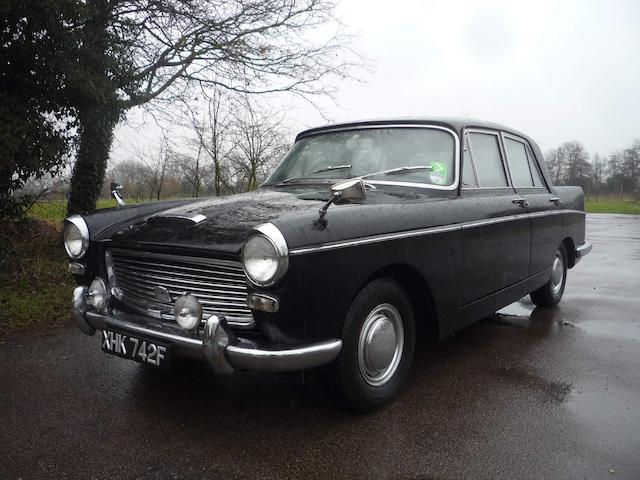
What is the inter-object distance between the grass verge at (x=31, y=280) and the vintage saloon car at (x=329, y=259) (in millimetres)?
2088

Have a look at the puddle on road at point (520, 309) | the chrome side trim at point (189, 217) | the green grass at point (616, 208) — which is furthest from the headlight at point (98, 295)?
the green grass at point (616, 208)

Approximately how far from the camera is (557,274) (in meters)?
5.26

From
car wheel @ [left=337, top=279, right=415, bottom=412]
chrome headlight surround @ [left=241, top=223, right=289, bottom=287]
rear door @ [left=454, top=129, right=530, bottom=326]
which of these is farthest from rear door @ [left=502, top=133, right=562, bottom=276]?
chrome headlight surround @ [left=241, top=223, right=289, bottom=287]

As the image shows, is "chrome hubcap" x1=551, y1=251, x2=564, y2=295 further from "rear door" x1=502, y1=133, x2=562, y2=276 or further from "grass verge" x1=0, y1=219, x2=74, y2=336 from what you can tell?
"grass verge" x1=0, y1=219, x2=74, y2=336

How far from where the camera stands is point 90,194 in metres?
8.59

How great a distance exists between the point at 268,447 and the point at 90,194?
7.47 metres

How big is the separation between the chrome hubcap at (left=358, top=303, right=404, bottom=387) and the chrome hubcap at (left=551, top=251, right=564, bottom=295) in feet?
9.69

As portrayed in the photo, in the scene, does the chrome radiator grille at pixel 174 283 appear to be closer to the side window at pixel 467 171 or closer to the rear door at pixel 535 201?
the side window at pixel 467 171

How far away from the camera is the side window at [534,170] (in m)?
4.86

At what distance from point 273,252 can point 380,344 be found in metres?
0.90

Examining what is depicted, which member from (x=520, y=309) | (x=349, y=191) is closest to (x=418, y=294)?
(x=349, y=191)

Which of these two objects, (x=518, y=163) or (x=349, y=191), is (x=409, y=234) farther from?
(x=518, y=163)

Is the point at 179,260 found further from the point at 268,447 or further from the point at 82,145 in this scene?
the point at 82,145

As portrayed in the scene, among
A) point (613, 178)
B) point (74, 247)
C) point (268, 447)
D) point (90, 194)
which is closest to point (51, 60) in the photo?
point (90, 194)
